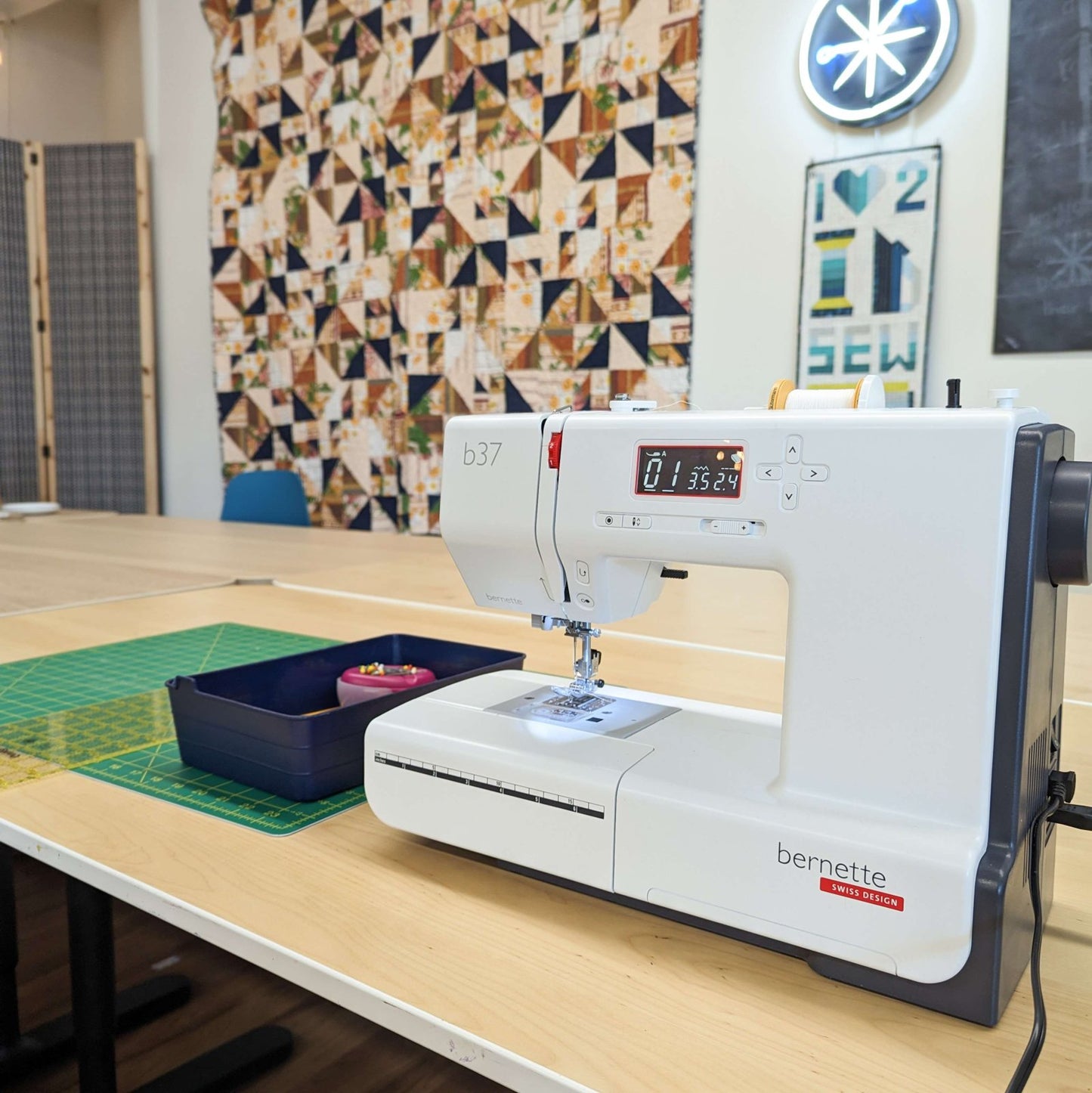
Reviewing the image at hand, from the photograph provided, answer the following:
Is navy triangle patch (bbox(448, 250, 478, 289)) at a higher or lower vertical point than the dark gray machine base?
higher

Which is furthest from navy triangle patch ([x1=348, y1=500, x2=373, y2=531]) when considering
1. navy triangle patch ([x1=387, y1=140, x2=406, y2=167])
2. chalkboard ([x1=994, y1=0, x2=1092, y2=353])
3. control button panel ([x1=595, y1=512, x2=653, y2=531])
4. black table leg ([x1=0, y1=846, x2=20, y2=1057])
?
control button panel ([x1=595, y1=512, x2=653, y2=531])

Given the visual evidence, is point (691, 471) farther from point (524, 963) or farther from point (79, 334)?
point (79, 334)

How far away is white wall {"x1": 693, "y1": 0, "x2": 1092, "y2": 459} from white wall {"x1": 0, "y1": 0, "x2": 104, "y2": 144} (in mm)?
3860

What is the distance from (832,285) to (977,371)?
1.79 ft

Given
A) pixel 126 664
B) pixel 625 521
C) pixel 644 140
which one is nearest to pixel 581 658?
pixel 625 521

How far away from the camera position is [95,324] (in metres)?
4.94

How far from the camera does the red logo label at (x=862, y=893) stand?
58cm

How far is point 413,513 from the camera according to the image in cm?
434

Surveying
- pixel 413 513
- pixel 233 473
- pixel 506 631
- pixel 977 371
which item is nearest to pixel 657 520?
pixel 506 631

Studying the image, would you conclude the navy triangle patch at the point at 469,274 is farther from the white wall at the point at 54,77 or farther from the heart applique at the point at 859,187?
the white wall at the point at 54,77

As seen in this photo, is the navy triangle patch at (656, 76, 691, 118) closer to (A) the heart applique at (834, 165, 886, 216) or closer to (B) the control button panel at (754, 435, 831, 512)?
(A) the heart applique at (834, 165, 886, 216)

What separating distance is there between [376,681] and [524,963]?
437 mm

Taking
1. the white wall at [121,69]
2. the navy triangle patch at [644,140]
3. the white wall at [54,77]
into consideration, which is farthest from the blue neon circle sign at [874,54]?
the white wall at [54,77]

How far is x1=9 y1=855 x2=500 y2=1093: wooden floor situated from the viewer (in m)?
1.53
